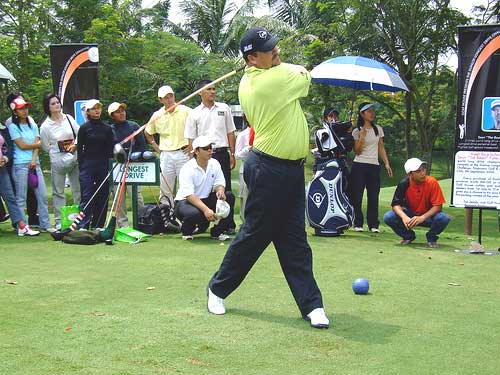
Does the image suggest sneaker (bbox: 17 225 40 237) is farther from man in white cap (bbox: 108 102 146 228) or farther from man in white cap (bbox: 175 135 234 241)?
man in white cap (bbox: 175 135 234 241)

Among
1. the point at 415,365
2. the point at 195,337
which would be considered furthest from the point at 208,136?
the point at 415,365

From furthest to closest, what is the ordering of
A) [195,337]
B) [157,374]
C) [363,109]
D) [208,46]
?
[208,46] < [363,109] < [195,337] < [157,374]

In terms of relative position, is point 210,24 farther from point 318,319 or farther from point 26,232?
point 318,319

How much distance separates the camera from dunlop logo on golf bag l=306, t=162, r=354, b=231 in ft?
31.6

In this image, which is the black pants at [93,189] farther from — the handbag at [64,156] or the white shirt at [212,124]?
the white shirt at [212,124]

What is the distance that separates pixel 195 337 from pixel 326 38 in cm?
1561

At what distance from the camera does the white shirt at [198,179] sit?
8.88 m

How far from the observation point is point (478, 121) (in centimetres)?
891

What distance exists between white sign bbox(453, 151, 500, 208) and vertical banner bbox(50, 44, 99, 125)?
558 centimetres

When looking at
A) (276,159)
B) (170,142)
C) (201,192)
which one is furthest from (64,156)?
(276,159)

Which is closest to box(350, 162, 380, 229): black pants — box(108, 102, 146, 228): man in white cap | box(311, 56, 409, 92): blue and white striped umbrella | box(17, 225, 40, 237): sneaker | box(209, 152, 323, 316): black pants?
box(311, 56, 409, 92): blue and white striped umbrella

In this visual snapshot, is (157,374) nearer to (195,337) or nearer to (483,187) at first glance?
(195,337)

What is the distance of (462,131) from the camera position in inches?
353

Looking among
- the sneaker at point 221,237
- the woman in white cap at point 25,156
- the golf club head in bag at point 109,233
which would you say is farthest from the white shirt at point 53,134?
the sneaker at point 221,237
